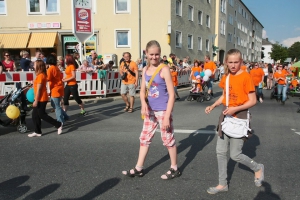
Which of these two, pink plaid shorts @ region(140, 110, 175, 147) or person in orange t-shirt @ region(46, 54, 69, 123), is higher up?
person in orange t-shirt @ region(46, 54, 69, 123)

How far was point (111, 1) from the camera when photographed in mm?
21969

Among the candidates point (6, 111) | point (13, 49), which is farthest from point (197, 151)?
point (13, 49)

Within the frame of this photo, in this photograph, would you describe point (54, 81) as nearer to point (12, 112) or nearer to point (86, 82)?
point (12, 112)

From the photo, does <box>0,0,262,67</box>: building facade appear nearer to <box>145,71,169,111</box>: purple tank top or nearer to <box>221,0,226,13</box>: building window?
<box>221,0,226,13</box>: building window

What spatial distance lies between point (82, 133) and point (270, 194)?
4.06 m

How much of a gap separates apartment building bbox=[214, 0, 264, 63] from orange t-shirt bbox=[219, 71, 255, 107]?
33528 mm

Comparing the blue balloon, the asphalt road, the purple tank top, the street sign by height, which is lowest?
the asphalt road

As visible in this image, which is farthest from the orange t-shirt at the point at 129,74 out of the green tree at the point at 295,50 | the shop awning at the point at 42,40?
the green tree at the point at 295,50

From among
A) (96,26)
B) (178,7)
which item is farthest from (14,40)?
(178,7)

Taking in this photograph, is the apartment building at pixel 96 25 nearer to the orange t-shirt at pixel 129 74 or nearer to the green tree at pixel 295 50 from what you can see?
the orange t-shirt at pixel 129 74

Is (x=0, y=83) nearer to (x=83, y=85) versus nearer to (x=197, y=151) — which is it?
(x=83, y=85)

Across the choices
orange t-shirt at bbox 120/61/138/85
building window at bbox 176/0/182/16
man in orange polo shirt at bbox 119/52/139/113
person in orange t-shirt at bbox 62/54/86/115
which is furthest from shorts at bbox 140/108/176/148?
building window at bbox 176/0/182/16

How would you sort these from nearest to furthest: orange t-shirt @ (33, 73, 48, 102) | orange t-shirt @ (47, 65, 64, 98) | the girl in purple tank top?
the girl in purple tank top
orange t-shirt @ (33, 73, 48, 102)
orange t-shirt @ (47, 65, 64, 98)

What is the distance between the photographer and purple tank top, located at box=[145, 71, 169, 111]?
344 centimetres
